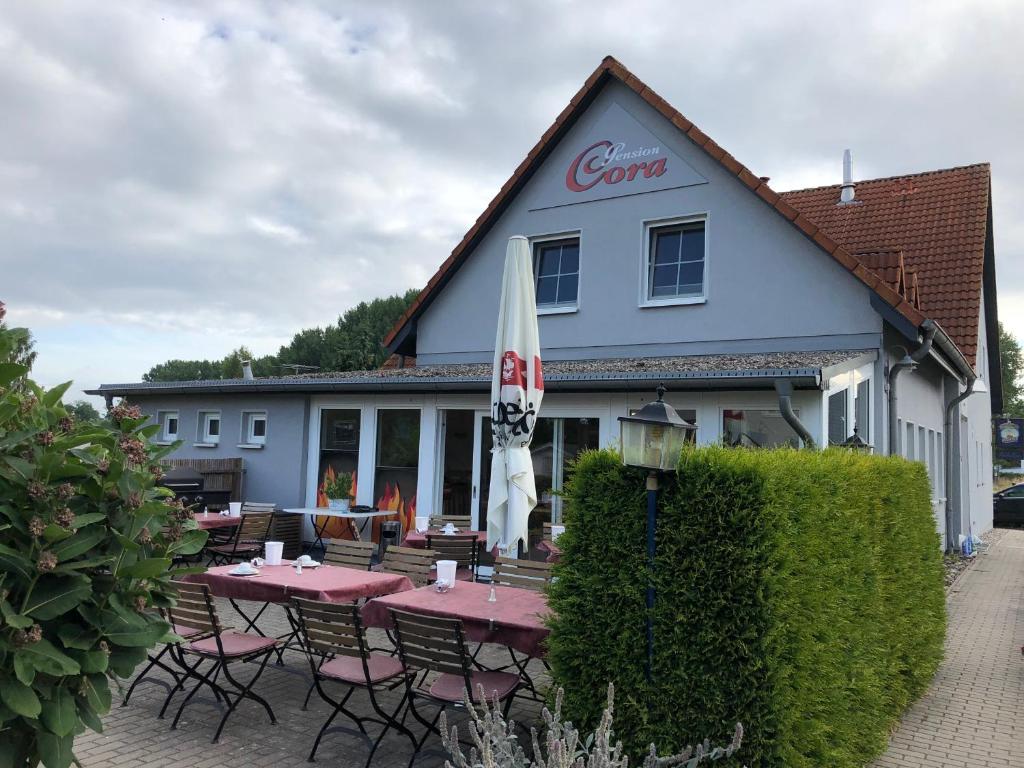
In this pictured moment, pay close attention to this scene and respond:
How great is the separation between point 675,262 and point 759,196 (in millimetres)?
1612

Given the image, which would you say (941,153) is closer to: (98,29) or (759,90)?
(759,90)

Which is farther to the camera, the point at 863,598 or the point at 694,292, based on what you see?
the point at 694,292

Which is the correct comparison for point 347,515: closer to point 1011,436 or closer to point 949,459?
point 949,459

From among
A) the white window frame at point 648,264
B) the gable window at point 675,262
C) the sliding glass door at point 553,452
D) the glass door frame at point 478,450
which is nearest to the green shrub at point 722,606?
the sliding glass door at point 553,452

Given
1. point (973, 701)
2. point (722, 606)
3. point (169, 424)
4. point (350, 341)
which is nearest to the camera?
point (722, 606)

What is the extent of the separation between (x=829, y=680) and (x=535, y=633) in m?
1.65

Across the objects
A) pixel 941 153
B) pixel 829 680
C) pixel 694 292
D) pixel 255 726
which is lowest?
pixel 255 726

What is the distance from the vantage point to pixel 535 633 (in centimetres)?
484

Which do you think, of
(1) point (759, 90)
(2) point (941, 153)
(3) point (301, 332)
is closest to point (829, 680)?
(1) point (759, 90)

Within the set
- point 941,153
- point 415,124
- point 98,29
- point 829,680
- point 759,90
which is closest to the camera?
point 829,680

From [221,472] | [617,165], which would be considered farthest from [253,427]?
[617,165]

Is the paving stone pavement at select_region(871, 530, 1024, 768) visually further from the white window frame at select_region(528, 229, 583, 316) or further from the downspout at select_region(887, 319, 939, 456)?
the white window frame at select_region(528, 229, 583, 316)

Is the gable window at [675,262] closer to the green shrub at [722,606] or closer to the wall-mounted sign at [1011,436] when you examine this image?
the green shrub at [722,606]

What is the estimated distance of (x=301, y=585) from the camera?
5930 millimetres
